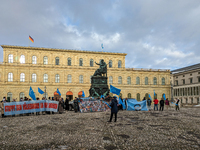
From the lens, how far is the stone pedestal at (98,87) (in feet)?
64.5

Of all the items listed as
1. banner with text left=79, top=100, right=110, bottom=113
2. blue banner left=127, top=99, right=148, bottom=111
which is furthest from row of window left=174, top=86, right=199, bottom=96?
banner with text left=79, top=100, right=110, bottom=113

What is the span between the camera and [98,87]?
19.9 meters

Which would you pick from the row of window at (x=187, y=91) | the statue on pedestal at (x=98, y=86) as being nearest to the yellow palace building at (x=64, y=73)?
the row of window at (x=187, y=91)

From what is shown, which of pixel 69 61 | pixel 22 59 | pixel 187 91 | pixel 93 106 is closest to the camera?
pixel 93 106

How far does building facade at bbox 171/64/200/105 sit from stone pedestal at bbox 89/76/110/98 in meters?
32.0

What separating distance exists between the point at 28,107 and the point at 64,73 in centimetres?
2915

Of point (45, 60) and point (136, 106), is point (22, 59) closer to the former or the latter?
point (45, 60)

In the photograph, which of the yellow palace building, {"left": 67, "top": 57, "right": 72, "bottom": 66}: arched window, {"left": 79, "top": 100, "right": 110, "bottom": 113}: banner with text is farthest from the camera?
{"left": 67, "top": 57, "right": 72, "bottom": 66}: arched window

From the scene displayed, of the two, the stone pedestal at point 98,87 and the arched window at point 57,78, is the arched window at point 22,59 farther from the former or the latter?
the stone pedestal at point 98,87

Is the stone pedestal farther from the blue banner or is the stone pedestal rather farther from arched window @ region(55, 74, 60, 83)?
arched window @ region(55, 74, 60, 83)

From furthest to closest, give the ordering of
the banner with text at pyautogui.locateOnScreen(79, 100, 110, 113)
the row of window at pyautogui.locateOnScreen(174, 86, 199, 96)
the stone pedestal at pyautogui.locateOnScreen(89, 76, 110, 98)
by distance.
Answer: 1. the row of window at pyautogui.locateOnScreen(174, 86, 199, 96)
2. the stone pedestal at pyautogui.locateOnScreen(89, 76, 110, 98)
3. the banner with text at pyautogui.locateOnScreen(79, 100, 110, 113)

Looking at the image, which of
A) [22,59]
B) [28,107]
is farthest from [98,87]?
[22,59]

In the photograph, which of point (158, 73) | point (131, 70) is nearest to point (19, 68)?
point (131, 70)

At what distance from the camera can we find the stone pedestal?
19672 millimetres
